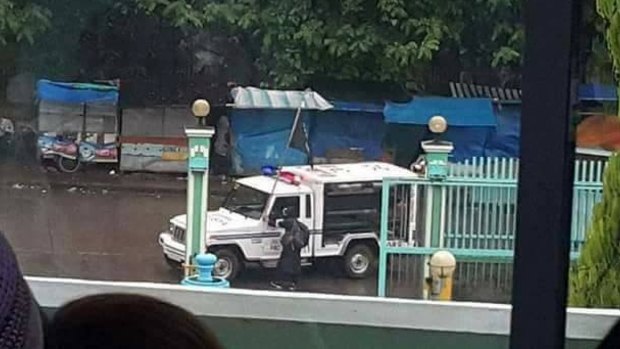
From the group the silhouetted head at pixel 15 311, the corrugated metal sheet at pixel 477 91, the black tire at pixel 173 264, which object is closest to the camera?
the silhouetted head at pixel 15 311

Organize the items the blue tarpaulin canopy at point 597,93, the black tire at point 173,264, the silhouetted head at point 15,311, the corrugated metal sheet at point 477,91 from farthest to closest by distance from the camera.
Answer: the black tire at point 173,264 → the corrugated metal sheet at point 477,91 → the blue tarpaulin canopy at point 597,93 → the silhouetted head at point 15,311

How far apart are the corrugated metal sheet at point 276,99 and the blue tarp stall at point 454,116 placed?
8 cm

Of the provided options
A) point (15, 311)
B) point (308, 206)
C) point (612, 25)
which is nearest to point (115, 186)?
point (308, 206)

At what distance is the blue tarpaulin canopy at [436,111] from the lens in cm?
123

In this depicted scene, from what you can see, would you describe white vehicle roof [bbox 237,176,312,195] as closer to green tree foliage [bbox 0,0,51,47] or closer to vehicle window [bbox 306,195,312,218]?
vehicle window [bbox 306,195,312,218]

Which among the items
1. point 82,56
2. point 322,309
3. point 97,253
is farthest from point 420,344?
point 82,56

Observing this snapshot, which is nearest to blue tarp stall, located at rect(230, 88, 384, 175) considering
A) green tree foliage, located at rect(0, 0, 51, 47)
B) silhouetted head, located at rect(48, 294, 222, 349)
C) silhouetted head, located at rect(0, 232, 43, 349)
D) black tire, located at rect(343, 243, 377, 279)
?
black tire, located at rect(343, 243, 377, 279)

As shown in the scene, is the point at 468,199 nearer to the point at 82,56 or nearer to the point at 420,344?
the point at 420,344

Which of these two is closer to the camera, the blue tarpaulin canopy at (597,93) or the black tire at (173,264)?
the blue tarpaulin canopy at (597,93)

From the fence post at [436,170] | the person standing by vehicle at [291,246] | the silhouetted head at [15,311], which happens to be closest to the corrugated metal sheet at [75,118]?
A: the person standing by vehicle at [291,246]

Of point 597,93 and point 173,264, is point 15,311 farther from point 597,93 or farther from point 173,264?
point 173,264

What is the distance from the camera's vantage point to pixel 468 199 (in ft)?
4.29

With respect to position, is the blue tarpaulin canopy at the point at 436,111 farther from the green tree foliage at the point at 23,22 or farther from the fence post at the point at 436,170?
the green tree foliage at the point at 23,22

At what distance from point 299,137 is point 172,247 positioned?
0.19 metres
